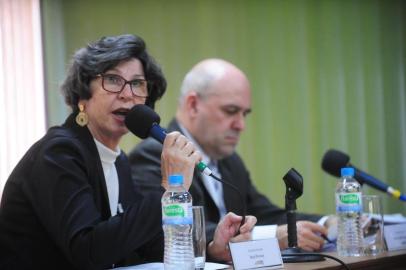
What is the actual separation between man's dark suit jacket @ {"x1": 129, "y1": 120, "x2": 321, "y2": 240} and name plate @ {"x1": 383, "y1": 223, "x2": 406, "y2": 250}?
511 millimetres

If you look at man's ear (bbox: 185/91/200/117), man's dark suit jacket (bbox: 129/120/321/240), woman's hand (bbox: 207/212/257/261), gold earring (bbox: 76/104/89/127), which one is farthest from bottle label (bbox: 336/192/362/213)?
man's ear (bbox: 185/91/200/117)

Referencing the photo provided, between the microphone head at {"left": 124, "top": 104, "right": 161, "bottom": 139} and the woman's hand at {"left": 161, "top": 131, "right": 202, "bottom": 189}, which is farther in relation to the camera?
the microphone head at {"left": 124, "top": 104, "right": 161, "bottom": 139}

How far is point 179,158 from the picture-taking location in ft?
4.92

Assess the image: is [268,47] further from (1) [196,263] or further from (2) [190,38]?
(1) [196,263]

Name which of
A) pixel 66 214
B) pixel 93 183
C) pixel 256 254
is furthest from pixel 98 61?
pixel 256 254

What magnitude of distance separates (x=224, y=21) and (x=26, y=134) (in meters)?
1.25

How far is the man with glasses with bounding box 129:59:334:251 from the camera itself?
243 cm

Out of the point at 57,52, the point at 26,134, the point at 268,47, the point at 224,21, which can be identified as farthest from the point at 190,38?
the point at 26,134

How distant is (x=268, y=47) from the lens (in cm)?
337

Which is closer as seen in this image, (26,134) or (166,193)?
(166,193)

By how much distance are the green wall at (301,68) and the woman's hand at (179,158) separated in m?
1.45

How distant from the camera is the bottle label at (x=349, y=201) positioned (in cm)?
167

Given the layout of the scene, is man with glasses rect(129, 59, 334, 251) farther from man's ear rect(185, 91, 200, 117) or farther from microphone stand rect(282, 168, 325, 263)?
microphone stand rect(282, 168, 325, 263)

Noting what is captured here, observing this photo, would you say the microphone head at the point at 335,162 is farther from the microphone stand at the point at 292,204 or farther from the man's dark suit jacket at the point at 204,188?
the microphone stand at the point at 292,204
